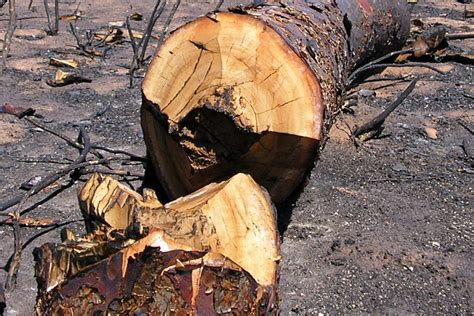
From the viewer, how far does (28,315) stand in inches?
102

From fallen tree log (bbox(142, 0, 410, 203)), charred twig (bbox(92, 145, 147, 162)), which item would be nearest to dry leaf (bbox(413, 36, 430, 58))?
fallen tree log (bbox(142, 0, 410, 203))

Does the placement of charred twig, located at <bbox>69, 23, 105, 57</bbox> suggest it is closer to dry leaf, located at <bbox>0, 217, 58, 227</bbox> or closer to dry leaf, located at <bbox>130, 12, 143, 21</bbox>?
dry leaf, located at <bbox>130, 12, 143, 21</bbox>

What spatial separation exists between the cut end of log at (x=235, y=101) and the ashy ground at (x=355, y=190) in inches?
15.6

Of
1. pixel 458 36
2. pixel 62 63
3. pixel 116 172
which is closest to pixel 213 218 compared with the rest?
pixel 116 172

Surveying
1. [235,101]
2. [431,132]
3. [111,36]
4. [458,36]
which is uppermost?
[235,101]

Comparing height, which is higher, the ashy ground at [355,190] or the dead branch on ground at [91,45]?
the ashy ground at [355,190]

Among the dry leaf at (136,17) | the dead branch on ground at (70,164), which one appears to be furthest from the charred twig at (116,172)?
the dry leaf at (136,17)

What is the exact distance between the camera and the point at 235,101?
279 cm

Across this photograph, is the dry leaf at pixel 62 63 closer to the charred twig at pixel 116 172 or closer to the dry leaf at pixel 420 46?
the charred twig at pixel 116 172

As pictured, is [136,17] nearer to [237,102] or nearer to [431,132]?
[431,132]

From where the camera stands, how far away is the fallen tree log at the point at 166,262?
200 cm

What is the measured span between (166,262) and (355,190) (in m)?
1.75

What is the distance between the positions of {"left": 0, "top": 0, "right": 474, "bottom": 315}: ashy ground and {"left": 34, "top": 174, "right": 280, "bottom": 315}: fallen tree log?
1.60 feet

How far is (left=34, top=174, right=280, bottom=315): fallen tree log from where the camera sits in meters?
2.00
